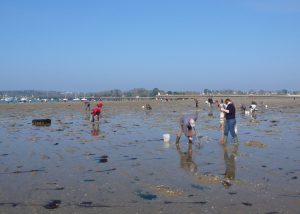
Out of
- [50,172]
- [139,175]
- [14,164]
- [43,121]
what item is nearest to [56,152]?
[14,164]

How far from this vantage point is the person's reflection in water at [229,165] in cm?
987

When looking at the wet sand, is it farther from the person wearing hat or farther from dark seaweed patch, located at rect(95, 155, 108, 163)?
the person wearing hat

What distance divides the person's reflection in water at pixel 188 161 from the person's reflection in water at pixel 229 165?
0.96 m

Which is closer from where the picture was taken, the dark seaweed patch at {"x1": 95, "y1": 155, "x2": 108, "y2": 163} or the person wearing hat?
the dark seaweed patch at {"x1": 95, "y1": 155, "x2": 108, "y2": 163}

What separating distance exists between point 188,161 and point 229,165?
1458 millimetres

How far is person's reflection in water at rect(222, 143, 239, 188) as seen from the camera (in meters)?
9.87

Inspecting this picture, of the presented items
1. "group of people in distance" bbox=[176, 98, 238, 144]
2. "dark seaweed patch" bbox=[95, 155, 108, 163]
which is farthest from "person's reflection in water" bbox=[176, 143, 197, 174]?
"dark seaweed patch" bbox=[95, 155, 108, 163]

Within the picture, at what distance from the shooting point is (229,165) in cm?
1196

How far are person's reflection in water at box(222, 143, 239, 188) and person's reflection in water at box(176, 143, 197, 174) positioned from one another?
958mm

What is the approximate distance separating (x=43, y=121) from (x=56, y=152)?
45.3 ft

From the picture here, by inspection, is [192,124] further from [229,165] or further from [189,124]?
[229,165]

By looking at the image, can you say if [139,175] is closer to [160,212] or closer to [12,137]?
[160,212]

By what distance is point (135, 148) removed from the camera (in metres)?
16.0

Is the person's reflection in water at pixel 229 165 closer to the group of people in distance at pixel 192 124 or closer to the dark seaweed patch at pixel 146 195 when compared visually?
the group of people in distance at pixel 192 124
